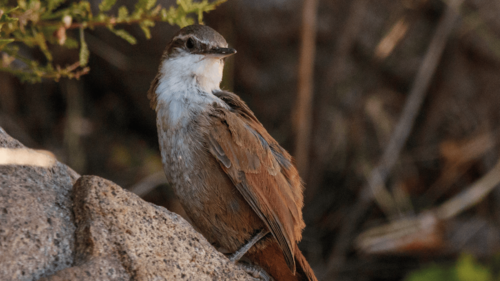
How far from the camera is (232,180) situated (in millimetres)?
2631

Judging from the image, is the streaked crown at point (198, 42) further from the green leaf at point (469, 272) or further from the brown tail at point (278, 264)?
the green leaf at point (469, 272)

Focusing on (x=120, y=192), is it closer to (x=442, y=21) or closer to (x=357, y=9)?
(x=357, y=9)

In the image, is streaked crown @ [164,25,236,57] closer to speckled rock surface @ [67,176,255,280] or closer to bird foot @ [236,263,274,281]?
speckled rock surface @ [67,176,255,280]

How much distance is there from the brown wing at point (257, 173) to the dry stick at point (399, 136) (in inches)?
Answer: 131

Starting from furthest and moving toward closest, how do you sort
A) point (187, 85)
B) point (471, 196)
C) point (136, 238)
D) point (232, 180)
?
point (471, 196)
point (187, 85)
point (232, 180)
point (136, 238)

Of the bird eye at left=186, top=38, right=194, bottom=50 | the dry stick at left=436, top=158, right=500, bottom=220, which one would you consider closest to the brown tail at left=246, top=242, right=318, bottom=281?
the bird eye at left=186, top=38, right=194, bottom=50

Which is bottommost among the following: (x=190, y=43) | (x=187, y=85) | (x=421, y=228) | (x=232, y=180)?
(x=421, y=228)

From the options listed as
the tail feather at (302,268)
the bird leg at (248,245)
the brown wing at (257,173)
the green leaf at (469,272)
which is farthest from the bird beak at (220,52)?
the green leaf at (469,272)

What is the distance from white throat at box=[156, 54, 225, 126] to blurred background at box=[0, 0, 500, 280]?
2742 mm

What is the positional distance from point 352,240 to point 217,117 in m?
3.89

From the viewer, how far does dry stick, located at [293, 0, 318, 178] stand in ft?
18.4

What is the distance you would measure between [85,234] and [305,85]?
168 inches

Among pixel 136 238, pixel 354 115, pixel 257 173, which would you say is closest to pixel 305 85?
pixel 354 115

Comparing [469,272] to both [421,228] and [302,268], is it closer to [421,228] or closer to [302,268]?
[421,228]
